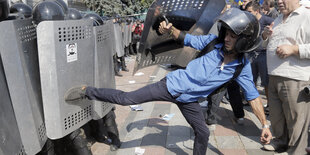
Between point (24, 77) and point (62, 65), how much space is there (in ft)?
1.02

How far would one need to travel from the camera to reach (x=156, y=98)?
2623 mm

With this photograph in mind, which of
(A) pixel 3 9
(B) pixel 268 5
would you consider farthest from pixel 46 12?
(B) pixel 268 5

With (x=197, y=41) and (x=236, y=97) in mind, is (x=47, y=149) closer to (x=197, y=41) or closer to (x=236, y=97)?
(x=197, y=41)

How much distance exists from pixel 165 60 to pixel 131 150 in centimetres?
134

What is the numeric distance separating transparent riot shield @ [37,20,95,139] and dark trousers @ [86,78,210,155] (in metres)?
0.22

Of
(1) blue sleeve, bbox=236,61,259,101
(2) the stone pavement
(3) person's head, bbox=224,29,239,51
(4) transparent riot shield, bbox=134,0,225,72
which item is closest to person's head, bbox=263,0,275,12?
(2) the stone pavement

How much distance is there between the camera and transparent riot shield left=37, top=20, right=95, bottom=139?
203 cm

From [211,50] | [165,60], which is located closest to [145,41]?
[165,60]

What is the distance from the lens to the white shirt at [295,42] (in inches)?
108

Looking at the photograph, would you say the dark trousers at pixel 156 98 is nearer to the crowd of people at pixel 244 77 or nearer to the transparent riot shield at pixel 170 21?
the crowd of people at pixel 244 77

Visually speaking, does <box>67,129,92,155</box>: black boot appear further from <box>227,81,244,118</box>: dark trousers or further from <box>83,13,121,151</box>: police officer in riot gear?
<box>227,81,244,118</box>: dark trousers

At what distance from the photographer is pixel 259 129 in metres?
4.08

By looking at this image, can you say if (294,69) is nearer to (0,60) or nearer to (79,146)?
(79,146)

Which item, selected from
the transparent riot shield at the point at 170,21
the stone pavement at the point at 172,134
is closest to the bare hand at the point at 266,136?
the stone pavement at the point at 172,134
